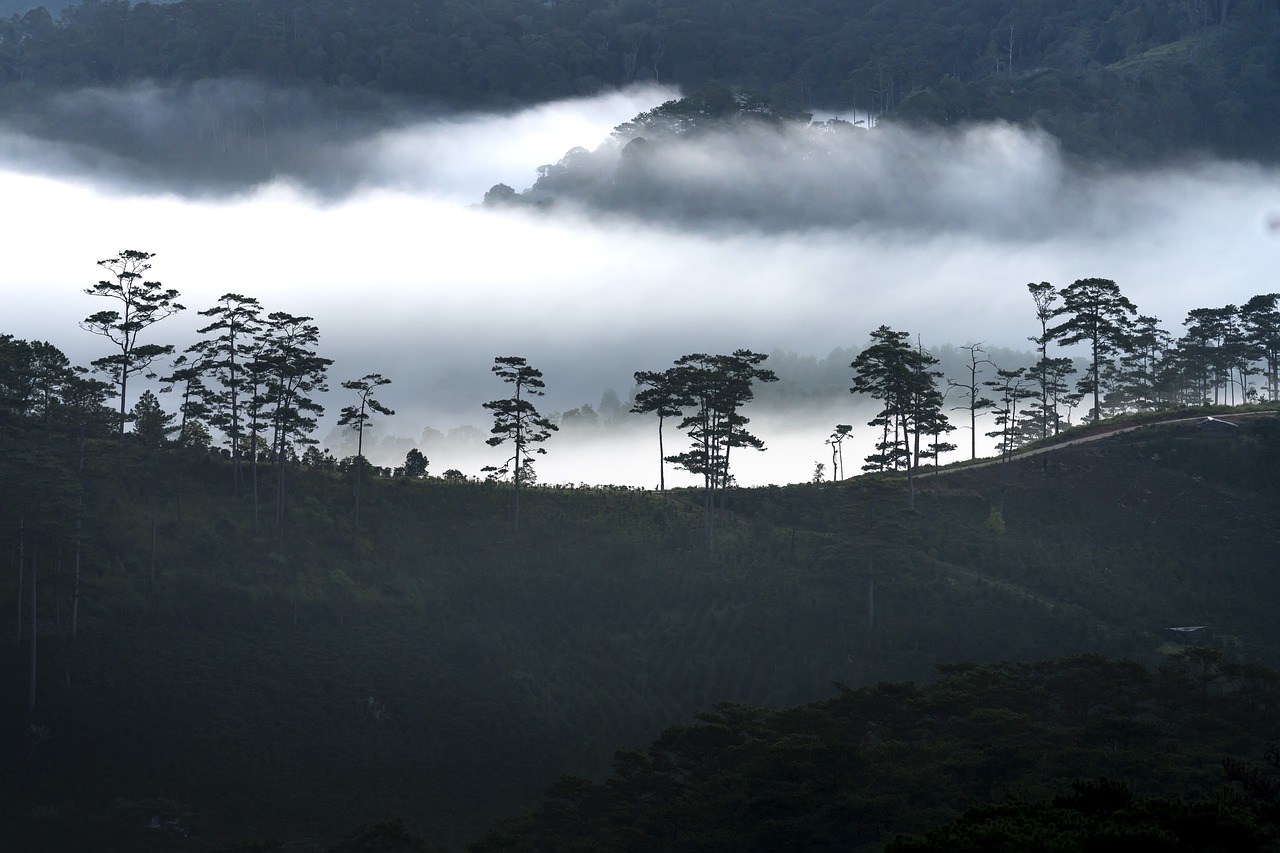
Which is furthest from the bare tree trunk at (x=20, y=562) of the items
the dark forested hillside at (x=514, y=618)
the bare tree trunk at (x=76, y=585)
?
the bare tree trunk at (x=76, y=585)

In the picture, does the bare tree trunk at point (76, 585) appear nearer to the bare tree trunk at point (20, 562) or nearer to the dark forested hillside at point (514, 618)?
the dark forested hillside at point (514, 618)

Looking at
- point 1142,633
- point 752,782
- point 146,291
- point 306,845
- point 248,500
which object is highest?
point 146,291

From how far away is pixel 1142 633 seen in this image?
68.7m

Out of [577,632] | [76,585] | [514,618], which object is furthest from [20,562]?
[577,632]

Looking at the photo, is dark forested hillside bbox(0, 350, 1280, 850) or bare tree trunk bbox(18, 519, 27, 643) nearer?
dark forested hillside bbox(0, 350, 1280, 850)

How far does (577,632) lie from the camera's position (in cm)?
7331

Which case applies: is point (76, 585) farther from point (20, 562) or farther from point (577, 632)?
point (577, 632)

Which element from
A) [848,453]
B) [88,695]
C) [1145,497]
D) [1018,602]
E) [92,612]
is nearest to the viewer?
[88,695]

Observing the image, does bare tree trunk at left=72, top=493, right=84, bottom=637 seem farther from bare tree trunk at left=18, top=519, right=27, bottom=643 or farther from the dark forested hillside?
bare tree trunk at left=18, top=519, right=27, bottom=643

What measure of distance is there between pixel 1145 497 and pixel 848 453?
73570mm

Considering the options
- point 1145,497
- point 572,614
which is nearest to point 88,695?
point 572,614

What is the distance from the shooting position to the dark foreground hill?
171ft

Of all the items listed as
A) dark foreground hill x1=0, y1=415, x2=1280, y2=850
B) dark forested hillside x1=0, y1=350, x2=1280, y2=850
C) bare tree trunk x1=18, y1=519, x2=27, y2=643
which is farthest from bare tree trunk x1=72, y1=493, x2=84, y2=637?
bare tree trunk x1=18, y1=519, x2=27, y2=643

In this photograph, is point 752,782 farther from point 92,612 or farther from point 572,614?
point 92,612
